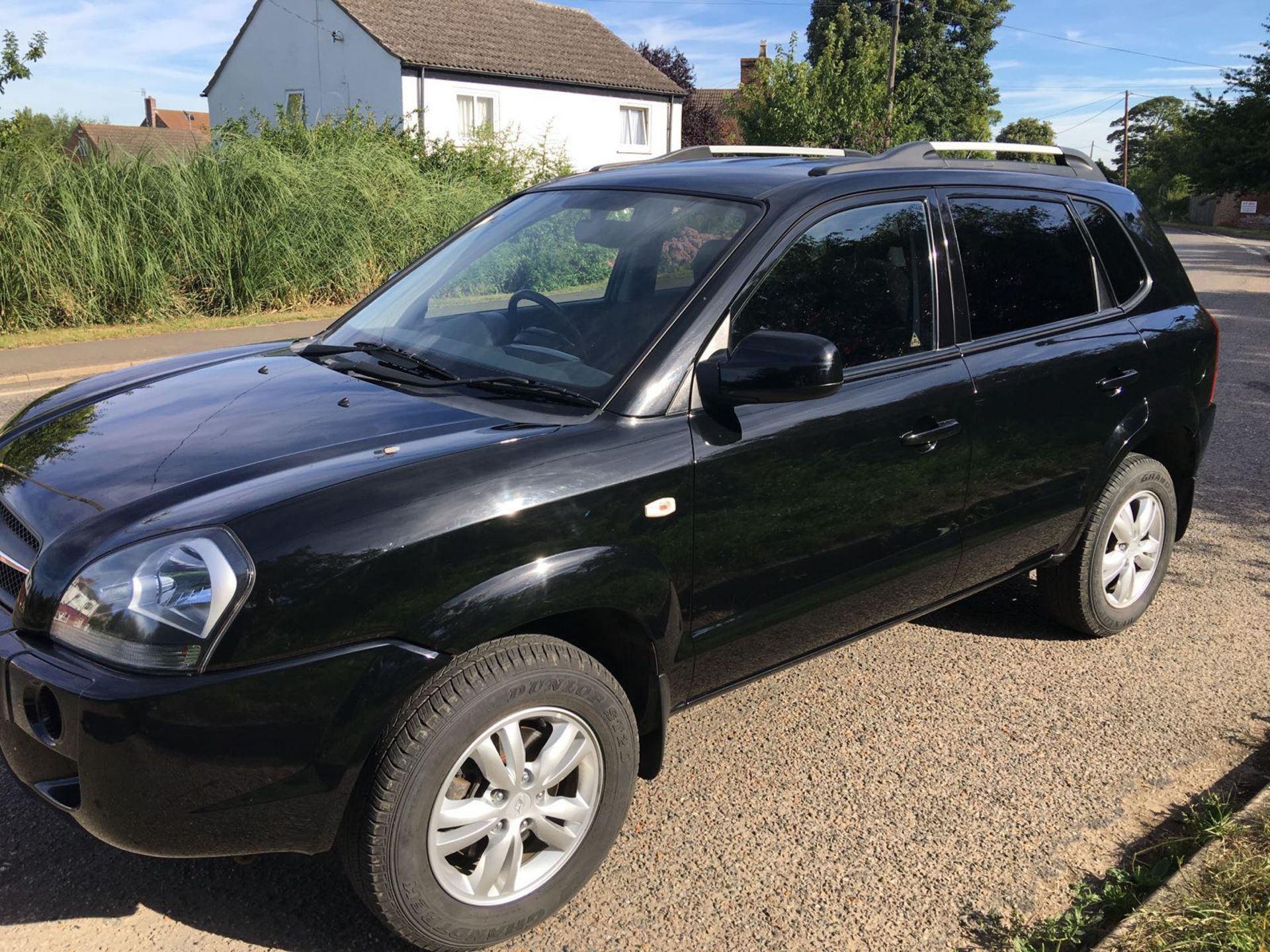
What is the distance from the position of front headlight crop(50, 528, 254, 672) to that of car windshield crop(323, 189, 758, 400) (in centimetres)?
107

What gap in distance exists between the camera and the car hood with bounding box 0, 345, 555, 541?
243 cm

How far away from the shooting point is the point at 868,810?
3211mm

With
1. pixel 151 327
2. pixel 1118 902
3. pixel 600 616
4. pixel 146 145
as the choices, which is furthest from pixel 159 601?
Answer: pixel 146 145

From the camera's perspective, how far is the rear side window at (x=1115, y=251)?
4195 millimetres

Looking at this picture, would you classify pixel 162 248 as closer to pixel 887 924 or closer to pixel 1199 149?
pixel 887 924

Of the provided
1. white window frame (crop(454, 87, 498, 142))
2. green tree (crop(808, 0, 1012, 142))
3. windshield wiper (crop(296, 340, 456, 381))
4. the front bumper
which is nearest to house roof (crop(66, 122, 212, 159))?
windshield wiper (crop(296, 340, 456, 381))

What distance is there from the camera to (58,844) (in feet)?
9.57

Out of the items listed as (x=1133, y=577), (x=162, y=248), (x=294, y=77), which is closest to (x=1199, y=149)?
(x=294, y=77)

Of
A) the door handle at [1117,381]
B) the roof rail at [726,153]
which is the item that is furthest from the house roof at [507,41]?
the door handle at [1117,381]

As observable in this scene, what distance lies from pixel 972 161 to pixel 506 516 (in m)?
2.61

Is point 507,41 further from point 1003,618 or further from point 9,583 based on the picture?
point 9,583

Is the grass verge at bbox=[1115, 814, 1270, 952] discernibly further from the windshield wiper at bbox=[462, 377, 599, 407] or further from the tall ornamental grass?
the tall ornamental grass

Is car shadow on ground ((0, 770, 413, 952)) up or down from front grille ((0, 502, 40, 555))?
down

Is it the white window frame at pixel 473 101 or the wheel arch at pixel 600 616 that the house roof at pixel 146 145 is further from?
the white window frame at pixel 473 101
